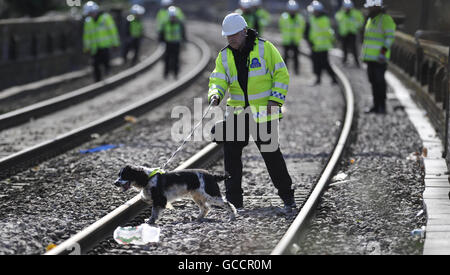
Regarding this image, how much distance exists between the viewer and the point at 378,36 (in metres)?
13.0

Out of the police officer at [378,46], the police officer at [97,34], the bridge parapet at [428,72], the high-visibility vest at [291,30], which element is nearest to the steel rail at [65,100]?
the police officer at [97,34]

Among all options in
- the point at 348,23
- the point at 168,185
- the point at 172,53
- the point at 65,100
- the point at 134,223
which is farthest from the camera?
the point at 348,23

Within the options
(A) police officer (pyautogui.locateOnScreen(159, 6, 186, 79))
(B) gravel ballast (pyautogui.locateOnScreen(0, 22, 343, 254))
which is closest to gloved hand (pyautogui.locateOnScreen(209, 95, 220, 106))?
(B) gravel ballast (pyautogui.locateOnScreen(0, 22, 343, 254))

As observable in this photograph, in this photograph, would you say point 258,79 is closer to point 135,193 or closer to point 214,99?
point 214,99

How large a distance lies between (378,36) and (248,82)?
22.1 ft

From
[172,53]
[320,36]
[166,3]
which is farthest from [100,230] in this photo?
[166,3]

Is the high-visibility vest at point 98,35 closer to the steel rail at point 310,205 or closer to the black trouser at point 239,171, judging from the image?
the steel rail at point 310,205

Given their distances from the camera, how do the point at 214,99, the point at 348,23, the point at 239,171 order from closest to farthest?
1. the point at 214,99
2. the point at 239,171
3. the point at 348,23

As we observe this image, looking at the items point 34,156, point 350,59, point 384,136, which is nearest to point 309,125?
point 384,136

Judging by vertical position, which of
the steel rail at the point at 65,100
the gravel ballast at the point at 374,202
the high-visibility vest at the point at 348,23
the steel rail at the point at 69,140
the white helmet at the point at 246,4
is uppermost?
the white helmet at the point at 246,4

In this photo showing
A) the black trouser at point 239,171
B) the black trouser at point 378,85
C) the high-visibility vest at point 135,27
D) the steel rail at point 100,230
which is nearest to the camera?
the steel rail at point 100,230

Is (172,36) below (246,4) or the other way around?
below

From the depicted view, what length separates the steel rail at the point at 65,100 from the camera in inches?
495

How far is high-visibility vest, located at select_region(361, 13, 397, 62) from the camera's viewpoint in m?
12.9
